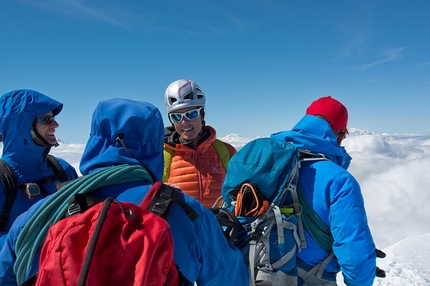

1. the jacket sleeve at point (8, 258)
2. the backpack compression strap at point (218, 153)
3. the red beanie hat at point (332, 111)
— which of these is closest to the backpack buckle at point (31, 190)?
the jacket sleeve at point (8, 258)

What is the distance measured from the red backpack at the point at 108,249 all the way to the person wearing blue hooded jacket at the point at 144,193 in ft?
0.69

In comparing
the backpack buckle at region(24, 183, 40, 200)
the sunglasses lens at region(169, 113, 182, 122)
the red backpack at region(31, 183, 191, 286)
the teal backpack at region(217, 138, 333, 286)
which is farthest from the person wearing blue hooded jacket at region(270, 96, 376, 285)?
the backpack buckle at region(24, 183, 40, 200)

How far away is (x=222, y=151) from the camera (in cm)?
479

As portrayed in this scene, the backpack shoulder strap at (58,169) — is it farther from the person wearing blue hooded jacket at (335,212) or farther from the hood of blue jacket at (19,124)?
the person wearing blue hooded jacket at (335,212)

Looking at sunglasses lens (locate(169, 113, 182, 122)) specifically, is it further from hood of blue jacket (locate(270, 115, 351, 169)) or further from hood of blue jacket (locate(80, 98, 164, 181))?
hood of blue jacket (locate(80, 98, 164, 181))

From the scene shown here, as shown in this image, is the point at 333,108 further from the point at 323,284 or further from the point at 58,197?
the point at 58,197

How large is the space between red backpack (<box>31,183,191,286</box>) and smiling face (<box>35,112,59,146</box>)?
8.63 feet

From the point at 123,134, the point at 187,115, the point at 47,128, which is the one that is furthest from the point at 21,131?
the point at 123,134

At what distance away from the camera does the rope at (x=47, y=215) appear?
4.58 feet

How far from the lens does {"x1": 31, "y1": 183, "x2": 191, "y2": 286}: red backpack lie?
111 centimetres

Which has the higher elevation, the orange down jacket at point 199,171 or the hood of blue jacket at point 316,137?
the hood of blue jacket at point 316,137

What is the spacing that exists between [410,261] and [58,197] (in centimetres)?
880

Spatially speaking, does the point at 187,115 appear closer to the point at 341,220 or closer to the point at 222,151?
the point at 222,151

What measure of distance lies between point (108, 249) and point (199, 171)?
11.0ft
